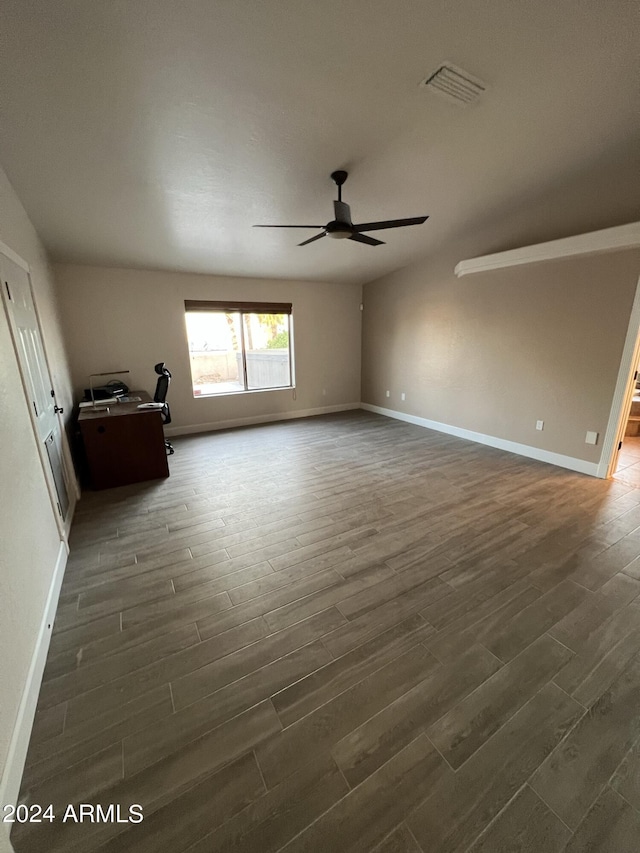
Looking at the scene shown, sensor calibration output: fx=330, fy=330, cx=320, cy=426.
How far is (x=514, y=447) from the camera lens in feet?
14.1

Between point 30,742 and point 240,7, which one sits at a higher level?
point 240,7

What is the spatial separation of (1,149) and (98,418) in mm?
2093

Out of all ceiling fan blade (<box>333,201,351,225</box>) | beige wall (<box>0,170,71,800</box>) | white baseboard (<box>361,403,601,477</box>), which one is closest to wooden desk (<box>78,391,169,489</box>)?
beige wall (<box>0,170,71,800</box>)

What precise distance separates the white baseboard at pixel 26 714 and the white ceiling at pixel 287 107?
111 inches

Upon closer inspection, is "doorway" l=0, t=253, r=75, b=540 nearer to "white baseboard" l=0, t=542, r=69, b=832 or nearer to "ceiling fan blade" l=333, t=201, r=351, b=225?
"white baseboard" l=0, t=542, r=69, b=832

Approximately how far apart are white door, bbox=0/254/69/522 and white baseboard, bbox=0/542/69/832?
807 mm

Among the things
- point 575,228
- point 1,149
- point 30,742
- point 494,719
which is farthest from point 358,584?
point 575,228

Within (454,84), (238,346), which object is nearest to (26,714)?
(454,84)

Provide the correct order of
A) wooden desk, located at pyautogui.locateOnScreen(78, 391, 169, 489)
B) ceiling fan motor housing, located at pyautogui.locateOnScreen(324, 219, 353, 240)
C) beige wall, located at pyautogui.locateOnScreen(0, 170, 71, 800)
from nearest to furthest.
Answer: beige wall, located at pyautogui.locateOnScreen(0, 170, 71, 800) → ceiling fan motor housing, located at pyautogui.locateOnScreen(324, 219, 353, 240) → wooden desk, located at pyautogui.locateOnScreen(78, 391, 169, 489)

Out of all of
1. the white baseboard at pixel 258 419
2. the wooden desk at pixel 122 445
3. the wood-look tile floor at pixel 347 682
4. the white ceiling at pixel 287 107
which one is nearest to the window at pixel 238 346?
the white baseboard at pixel 258 419

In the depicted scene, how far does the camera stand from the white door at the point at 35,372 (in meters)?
2.04

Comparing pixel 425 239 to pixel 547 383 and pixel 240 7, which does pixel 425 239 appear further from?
pixel 240 7

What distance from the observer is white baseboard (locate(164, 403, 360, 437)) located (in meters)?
5.33

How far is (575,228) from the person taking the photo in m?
3.41
